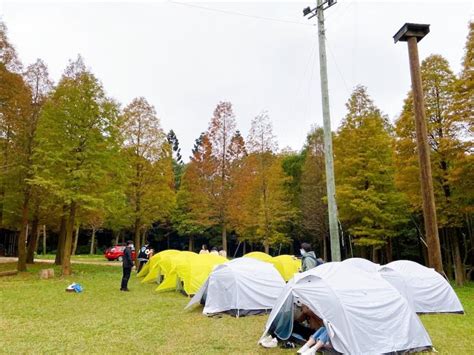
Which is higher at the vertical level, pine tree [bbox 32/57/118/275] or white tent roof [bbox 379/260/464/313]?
pine tree [bbox 32/57/118/275]

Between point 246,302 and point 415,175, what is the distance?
10884mm

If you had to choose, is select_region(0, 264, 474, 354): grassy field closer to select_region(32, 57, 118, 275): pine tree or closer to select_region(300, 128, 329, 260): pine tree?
select_region(32, 57, 118, 275): pine tree

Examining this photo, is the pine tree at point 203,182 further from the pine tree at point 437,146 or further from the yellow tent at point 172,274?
the pine tree at point 437,146

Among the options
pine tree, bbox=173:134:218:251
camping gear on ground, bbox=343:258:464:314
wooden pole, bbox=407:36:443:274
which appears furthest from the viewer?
pine tree, bbox=173:134:218:251

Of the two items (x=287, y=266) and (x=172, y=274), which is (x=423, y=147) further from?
(x=172, y=274)

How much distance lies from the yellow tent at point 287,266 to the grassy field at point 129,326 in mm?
4614

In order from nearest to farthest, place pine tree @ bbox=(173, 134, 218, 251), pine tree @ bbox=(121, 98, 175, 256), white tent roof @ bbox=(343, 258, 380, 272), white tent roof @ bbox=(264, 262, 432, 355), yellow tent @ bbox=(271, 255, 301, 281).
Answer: white tent roof @ bbox=(264, 262, 432, 355)
white tent roof @ bbox=(343, 258, 380, 272)
yellow tent @ bbox=(271, 255, 301, 281)
pine tree @ bbox=(121, 98, 175, 256)
pine tree @ bbox=(173, 134, 218, 251)

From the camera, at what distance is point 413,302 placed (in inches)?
383

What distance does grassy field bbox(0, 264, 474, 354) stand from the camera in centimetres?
669

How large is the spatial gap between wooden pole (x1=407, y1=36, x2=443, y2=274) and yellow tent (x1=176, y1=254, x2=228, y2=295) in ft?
22.1

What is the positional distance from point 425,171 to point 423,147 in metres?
0.57

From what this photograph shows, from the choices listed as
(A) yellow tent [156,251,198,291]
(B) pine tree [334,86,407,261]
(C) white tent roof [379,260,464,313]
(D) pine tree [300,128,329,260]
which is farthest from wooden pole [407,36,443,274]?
(D) pine tree [300,128,329,260]

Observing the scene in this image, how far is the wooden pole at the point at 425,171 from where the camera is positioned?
873 centimetres

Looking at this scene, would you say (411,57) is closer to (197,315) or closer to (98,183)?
(197,315)
